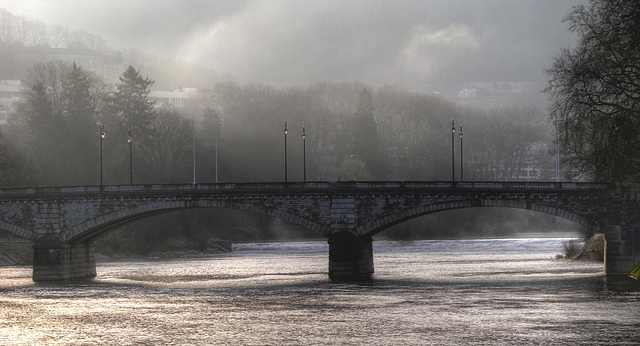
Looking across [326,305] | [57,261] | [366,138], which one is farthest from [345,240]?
[366,138]

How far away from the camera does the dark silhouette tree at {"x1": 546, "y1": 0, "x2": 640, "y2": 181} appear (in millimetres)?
63562

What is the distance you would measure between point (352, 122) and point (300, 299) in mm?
85684

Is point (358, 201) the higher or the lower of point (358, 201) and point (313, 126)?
the lower

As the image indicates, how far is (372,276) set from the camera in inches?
3073

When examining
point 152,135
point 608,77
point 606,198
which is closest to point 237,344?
point 608,77

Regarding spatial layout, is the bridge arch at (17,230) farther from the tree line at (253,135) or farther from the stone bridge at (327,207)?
the tree line at (253,135)

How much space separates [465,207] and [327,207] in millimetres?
9836

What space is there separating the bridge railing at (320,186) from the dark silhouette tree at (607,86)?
634 cm

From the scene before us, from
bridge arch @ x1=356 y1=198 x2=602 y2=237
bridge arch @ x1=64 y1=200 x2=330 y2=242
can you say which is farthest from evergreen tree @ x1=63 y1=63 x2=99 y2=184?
bridge arch @ x1=356 y1=198 x2=602 y2=237

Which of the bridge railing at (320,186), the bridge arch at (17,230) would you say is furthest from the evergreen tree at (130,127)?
the bridge railing at (320,186)

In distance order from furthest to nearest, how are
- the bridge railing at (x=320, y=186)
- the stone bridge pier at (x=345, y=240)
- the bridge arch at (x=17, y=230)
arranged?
the bridge arch at (x=17, y=230) → the stone bridge pier at (x=345, y=240) → the bridge railing at (x=320, y=186)

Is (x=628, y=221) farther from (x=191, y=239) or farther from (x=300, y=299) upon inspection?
(x=191, y=239)

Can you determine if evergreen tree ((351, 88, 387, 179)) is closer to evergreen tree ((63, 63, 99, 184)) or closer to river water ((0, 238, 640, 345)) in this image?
evergreen tree ((63, 63, 99, 184))

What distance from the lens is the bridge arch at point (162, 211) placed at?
7856 centimetres
